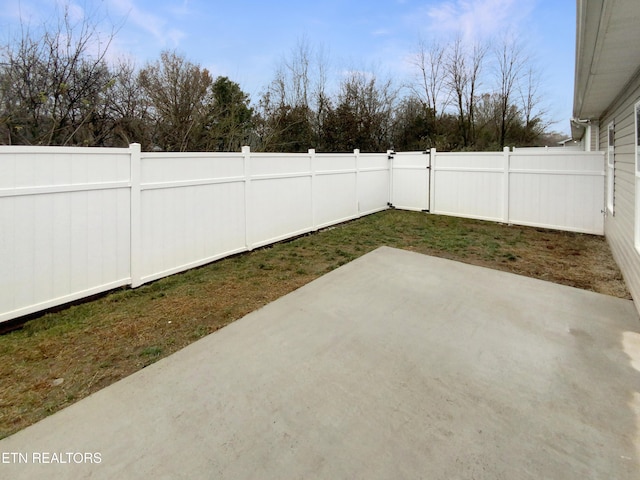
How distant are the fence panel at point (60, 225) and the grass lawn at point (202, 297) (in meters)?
0.26

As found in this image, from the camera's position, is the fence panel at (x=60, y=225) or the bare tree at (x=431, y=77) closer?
the fence panel at (x=60, y=225)

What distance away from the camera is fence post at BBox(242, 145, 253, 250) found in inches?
212

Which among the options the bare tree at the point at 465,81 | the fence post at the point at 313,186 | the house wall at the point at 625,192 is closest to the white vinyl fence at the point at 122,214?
the fence post at the point at 313,186

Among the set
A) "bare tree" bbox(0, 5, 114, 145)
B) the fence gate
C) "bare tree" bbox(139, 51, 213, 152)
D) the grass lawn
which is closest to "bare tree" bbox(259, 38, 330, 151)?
"bare tree" bbox(139, 51, 213, 152)

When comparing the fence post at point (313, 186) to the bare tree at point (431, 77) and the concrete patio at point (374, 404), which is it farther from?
the bare tree at point (431, 77)

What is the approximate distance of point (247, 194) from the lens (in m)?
5.46

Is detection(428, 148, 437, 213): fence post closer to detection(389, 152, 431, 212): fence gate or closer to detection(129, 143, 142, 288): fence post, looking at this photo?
detection(389, 152, 431, 212): fence gate

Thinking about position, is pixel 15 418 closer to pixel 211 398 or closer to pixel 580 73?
pixel 211 398

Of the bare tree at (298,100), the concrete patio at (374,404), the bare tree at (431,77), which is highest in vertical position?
the bare tree at (431,77)

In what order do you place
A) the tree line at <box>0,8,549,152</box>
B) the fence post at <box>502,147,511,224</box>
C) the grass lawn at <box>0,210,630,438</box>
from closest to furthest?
1. the grass lawn at <box>0,210,630,438</box>
2. the tree line at <box>0,8,549,152</box>
3. the fence post at <box>502,147,511,224</box>

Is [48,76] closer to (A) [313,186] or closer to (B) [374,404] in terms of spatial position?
(A) [313,186]

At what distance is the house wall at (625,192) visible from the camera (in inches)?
149

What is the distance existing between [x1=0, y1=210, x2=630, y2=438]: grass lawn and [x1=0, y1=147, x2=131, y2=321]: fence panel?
0.84 ft

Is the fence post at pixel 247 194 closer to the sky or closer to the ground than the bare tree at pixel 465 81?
closer to the ground
